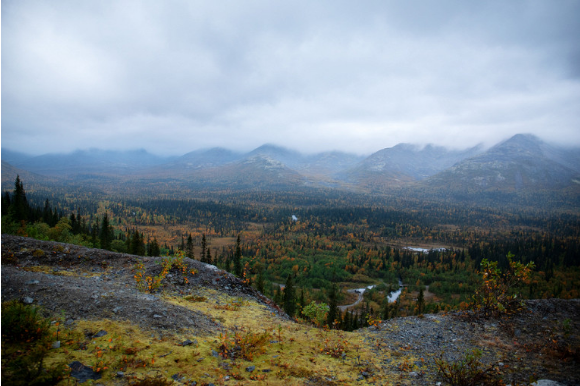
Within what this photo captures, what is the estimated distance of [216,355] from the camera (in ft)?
27.7

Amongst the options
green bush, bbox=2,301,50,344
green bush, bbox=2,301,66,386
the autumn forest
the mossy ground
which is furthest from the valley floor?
the autumn forest

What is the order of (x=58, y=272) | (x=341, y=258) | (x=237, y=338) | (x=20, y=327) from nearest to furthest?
1. (x=20, y=327)
2. (x=237, y=338)
3. (x=58, y=272)
4. (x=341, y=258)

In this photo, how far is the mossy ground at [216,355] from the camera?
6.88 m

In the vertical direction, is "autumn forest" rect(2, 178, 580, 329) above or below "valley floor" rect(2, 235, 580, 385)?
below

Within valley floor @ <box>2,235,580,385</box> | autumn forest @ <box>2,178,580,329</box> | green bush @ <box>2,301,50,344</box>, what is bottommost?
autumn forest @ <box>2,178,580,329</box>

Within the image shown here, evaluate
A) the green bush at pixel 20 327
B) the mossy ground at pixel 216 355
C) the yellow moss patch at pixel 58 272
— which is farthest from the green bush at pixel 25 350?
the yellow moss patch at pixel 58 272

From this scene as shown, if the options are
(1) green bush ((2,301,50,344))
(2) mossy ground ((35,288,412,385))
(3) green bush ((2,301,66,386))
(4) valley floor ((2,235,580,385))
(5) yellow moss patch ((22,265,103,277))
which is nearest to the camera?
(3) green bush ((2,301,66,386))

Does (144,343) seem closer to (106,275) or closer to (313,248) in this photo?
(106,275)

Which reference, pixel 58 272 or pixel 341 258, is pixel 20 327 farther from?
pixel 341 258

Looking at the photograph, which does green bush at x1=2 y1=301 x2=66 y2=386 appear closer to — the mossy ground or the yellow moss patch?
the mossy ground

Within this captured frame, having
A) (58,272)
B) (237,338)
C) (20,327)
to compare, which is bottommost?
(237,338)

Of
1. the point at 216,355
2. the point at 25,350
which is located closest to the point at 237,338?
the point at 216,355

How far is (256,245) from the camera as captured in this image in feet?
462

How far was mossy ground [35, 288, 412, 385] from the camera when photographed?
6875mm
